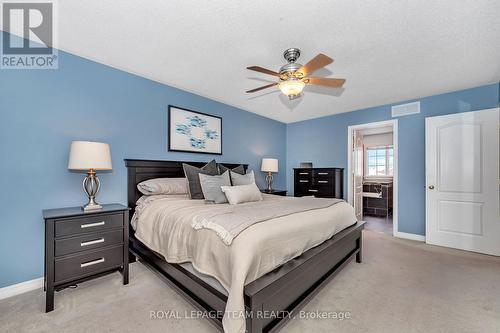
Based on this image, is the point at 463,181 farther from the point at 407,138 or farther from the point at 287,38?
the point at 287,38

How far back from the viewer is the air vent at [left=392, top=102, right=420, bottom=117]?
12.2 ft

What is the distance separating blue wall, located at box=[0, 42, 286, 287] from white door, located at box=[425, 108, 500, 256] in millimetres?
4299

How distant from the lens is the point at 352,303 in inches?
73.4

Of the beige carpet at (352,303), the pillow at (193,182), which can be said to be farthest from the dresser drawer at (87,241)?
the pillow at (193,182)

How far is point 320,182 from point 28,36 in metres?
4.73

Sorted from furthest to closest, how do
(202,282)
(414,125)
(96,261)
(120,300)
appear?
(414,125), (96,261), (120,300), (202,282)

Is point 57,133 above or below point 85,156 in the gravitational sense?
above

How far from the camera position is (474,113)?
309 centimetres

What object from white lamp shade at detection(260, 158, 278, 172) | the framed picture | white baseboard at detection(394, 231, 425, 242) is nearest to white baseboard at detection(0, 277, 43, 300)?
the framed picture

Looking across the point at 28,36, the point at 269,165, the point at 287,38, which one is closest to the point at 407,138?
the point at 269,165

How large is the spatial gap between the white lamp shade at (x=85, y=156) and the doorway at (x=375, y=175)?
172 inches

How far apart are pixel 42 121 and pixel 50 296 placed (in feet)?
5.51

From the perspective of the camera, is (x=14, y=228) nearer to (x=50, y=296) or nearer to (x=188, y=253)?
(x=50, y=296)

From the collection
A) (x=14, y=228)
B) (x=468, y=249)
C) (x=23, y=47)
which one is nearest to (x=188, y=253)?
(x=14, y=228)
